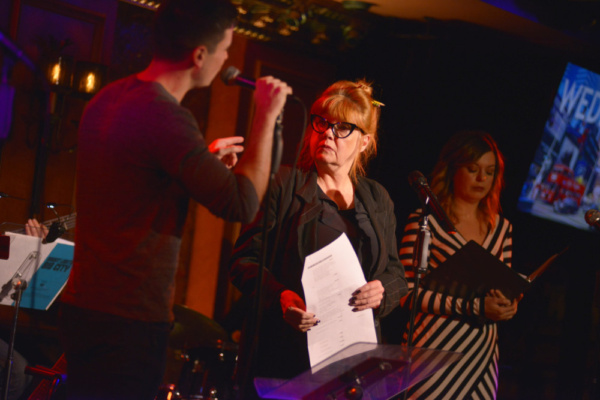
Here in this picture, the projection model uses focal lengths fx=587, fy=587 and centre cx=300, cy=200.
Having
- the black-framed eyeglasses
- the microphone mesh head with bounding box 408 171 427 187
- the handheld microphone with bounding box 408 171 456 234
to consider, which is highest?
the black-framed eyeglasses

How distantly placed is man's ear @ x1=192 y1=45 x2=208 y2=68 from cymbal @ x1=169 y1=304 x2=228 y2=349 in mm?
2207

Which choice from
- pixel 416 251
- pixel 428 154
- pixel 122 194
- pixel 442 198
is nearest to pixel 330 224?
pixel 416 251

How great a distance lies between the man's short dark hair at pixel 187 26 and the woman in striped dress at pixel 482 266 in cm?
129

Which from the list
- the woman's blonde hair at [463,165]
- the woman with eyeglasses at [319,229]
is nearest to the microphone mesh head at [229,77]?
the woman with eyeglasses at [319,229]

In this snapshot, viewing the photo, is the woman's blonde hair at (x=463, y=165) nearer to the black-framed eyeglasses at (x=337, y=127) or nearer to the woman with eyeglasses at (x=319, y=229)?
the woman with eyeglasses at (x=319, y=229)

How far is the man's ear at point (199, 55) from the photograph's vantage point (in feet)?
4.50

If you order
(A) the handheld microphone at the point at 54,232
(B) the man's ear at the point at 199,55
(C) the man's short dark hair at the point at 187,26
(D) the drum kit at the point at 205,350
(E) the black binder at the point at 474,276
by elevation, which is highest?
(C) the man's short dark hair at the point at 187,26

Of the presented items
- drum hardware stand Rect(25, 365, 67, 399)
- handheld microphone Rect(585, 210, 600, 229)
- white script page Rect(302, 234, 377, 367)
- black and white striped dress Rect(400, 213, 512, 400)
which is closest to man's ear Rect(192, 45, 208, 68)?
white script page Rect(302, 234, 377, 367)

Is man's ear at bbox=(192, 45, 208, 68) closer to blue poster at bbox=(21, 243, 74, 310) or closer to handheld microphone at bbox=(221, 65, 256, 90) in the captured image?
handheld microphone at bbox=(221, 65, 256, 90)

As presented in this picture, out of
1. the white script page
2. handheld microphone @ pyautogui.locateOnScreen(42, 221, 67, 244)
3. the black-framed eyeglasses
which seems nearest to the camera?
the white script page

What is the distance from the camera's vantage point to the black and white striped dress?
249 cm

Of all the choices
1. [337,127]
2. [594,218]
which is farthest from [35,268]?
[594,218]

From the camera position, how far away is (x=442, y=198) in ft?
9.37

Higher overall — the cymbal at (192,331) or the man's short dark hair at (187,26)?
the man's short dark hair at (187,26)
